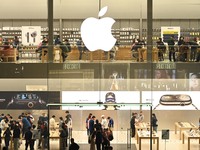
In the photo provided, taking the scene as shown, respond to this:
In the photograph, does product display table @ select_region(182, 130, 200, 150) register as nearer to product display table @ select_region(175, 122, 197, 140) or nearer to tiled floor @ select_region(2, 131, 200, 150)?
tiled floor @ select_region(2, 131, 200, 150)

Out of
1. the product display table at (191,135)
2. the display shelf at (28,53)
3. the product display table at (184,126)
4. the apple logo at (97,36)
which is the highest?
the apple logo at (97,36)

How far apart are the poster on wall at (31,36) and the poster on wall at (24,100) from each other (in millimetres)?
1931

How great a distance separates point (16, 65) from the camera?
1909cm

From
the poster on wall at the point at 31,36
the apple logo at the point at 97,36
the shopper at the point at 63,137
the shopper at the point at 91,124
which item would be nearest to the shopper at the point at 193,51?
the apple logo at the point at 97,36

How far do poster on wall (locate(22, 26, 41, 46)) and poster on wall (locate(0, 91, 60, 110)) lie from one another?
193cm

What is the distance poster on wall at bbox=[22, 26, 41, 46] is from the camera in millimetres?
20812

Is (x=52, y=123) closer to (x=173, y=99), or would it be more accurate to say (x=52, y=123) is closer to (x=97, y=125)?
(x=97, y=125)

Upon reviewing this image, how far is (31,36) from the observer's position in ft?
70.4

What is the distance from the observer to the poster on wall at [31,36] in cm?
2081

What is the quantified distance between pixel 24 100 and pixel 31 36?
2.74m

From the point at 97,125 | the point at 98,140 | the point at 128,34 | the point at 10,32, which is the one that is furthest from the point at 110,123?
the point at 10,32

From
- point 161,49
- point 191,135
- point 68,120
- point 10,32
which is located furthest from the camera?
point 10,32

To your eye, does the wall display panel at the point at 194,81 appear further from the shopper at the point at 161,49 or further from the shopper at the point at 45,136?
the shopper at the point at 45,136

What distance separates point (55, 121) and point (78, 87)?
1417 millimetres
